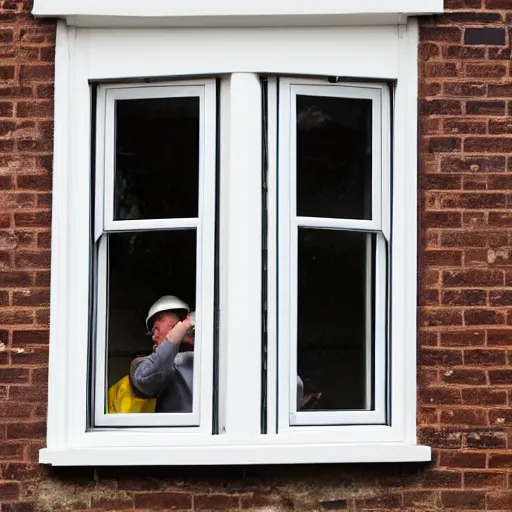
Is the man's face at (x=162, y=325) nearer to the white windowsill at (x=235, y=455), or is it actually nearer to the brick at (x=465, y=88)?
the white windowsill at (x=235, y=455)

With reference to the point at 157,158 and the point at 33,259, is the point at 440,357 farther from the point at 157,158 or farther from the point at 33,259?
the point at 33,259

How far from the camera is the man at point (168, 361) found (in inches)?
224

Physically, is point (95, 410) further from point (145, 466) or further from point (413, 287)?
point (413, 287)

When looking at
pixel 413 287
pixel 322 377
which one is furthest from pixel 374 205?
pixel 322 377

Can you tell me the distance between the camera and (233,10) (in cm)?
562

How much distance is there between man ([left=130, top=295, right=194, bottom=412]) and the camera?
5699mm

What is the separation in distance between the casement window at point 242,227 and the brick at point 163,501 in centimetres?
23

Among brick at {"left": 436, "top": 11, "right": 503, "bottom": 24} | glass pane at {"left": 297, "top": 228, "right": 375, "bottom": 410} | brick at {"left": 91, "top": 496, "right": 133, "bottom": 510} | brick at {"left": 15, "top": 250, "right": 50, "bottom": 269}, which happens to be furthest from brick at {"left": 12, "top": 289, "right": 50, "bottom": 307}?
brick at {"left": 436, "top": 11, "right": 503, "bottom": 24}

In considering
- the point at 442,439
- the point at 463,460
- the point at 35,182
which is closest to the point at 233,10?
the point at 35,182

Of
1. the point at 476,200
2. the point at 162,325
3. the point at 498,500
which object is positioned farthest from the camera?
the point at 162,325

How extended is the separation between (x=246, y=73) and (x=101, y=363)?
→ 152 centimetres

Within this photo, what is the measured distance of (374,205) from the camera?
5762mm

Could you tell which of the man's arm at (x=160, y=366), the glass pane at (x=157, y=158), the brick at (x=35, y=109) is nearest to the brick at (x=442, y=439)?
the man's arm at (x=160, y=366)

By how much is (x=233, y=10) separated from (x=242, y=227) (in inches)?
39.5
